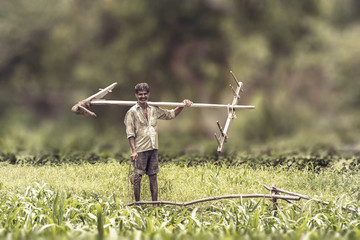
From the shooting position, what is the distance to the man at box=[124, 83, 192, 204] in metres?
6.76

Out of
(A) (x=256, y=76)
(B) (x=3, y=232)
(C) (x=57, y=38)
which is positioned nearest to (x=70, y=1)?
(C) (x=57, y=38)

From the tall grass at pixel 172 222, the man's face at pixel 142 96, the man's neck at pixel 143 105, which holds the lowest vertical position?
the tall grass at pixel 172 222

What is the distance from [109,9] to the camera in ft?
43.1

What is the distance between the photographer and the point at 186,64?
501 inches

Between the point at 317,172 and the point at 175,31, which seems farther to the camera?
the point at 175,31

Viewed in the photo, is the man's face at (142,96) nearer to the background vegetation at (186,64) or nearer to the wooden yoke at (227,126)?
the wooden yoke at (227,126)

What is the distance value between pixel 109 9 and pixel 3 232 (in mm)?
10265

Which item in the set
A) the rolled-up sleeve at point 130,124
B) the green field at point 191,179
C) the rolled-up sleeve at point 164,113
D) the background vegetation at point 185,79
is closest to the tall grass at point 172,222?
the green field at point 191,179

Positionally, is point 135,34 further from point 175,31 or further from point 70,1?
point 70,1

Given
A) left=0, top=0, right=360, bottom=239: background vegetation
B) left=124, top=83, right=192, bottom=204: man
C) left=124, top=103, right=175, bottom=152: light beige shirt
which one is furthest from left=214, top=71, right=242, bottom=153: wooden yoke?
left=0, top=0, right=360, bottom=239: background vegetation

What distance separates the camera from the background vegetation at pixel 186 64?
39.2 ft

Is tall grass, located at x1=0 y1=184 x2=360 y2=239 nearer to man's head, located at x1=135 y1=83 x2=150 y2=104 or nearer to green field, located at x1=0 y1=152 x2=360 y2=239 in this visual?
green field, located at x1=0 y1=152 x2=360 y2=239

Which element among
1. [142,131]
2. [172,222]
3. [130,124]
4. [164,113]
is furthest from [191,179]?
[172,222]

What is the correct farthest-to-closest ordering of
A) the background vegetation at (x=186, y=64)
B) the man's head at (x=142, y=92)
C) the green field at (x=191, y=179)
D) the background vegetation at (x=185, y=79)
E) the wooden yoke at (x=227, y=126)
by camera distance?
the background vegetation at (x=186, y=64)
the background vegetation at (x=185, y=79)
the man's head at (x=142, y=92)
the wooden yoke at (x=227, y=126)
the green field at (x=191, y=179)
